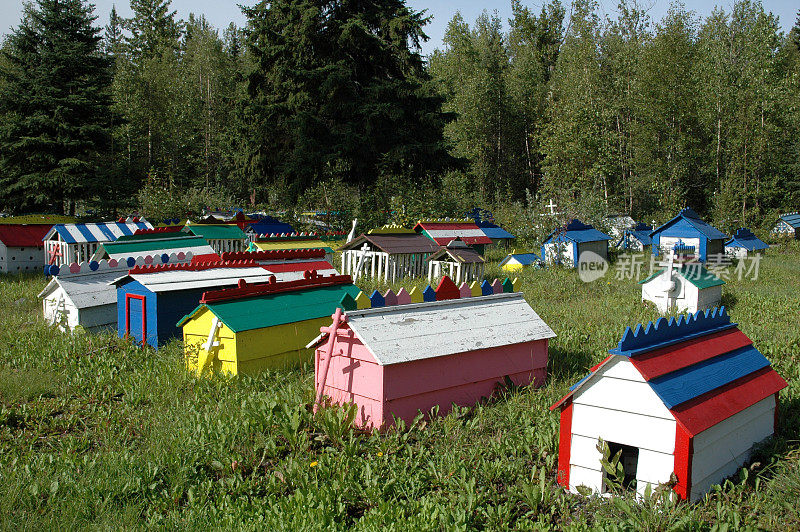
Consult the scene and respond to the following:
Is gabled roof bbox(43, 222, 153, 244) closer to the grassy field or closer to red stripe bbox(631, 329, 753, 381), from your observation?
the grassy field

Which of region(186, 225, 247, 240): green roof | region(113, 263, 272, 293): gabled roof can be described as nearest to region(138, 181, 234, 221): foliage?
region(186, 225, 247, 240): green roof

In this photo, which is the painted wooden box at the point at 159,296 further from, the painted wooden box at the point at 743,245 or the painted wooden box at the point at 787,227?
the painted wooden box at the point at 787,227

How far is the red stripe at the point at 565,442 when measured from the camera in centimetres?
481

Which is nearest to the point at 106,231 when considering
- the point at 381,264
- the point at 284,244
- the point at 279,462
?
the point at 284,244

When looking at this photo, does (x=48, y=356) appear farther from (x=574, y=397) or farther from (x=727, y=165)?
(x=727, y=165)

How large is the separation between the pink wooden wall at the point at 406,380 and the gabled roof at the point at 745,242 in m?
19.0

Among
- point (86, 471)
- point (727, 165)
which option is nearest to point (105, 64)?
point (86, 471)

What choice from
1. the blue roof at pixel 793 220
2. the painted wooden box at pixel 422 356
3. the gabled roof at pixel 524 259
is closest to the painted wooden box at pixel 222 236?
the gabled roof at pixel 524 259

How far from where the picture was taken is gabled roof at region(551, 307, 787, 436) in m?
4.44

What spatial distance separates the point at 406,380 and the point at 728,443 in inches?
111

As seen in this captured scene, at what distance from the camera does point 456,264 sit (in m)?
13.4

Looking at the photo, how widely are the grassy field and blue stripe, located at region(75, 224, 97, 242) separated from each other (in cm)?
700

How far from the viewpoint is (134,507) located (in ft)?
14.1

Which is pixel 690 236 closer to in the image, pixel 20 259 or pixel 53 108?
pixel 20 259
